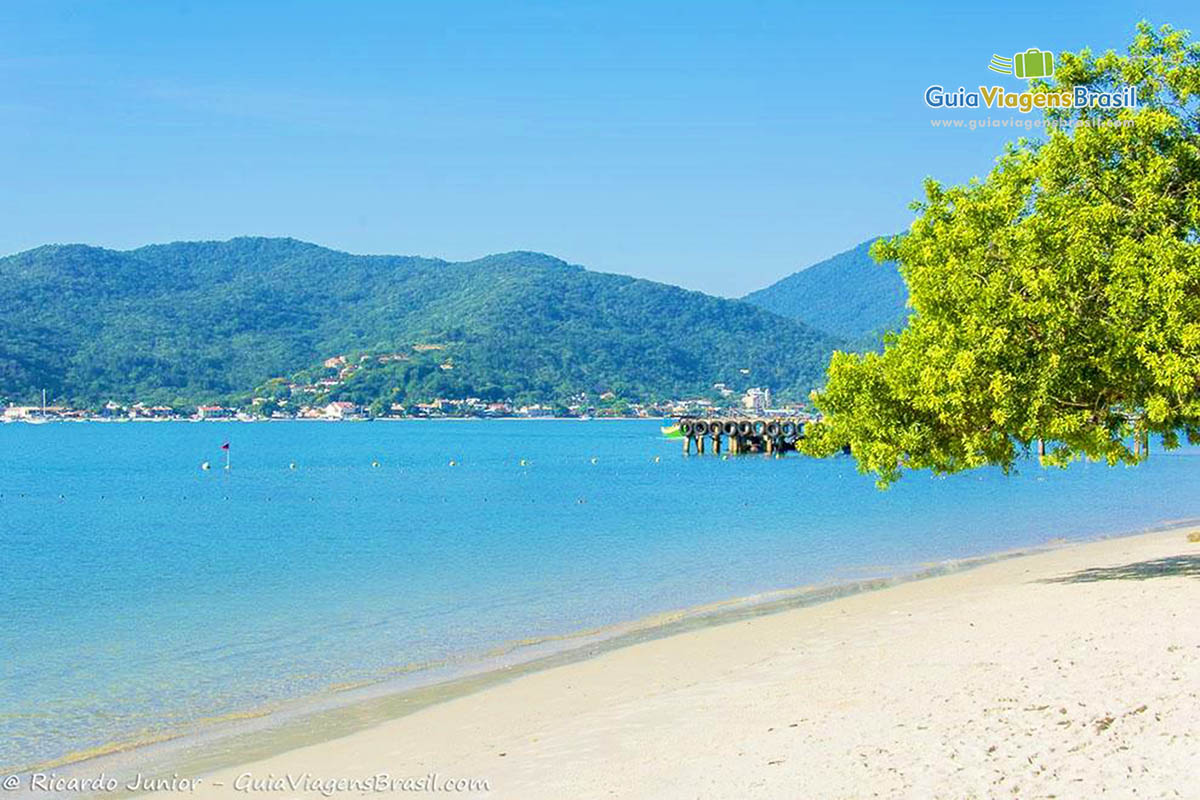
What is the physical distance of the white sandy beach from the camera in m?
9.35

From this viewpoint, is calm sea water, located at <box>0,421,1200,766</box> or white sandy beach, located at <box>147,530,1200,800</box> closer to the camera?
white sandy beach, located at <box>147,530,1200,800</box>

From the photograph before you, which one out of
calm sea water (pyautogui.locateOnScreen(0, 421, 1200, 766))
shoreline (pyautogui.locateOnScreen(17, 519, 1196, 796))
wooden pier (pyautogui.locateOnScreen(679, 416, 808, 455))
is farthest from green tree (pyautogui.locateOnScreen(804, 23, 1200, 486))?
wooden pier (pyautogui.locateOnScreen(679, 416, 808, 455))

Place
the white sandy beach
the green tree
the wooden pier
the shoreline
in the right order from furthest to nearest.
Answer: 1. the wooden pier
2. the green tree
3. the shoreline
4. the white sandy beach

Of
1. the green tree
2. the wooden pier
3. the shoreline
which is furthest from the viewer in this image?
the wooden pier

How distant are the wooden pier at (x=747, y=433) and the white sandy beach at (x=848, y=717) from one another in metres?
83.9

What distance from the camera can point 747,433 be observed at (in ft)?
342

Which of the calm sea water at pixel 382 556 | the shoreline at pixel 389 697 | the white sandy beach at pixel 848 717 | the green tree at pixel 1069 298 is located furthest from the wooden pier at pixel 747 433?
the white sandy beach at pixel 848 717

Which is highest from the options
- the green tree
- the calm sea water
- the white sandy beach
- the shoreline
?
the green tree

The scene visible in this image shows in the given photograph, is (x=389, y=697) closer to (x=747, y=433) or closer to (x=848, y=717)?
(x=848, y=717)

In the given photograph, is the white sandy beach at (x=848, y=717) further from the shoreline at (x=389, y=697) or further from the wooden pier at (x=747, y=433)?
the wooden pier at (x=747, y=433)

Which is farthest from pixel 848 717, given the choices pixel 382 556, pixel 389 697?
pixel 382 556

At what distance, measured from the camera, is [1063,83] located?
18.8 metres

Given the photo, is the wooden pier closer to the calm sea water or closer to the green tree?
the calm sea water

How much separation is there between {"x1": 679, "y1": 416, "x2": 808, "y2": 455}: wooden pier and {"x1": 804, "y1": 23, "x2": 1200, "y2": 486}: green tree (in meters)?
82.2
